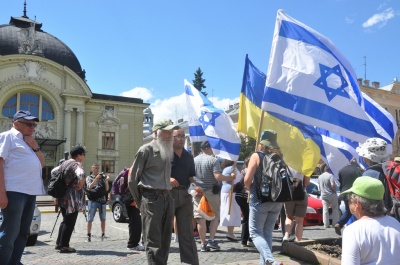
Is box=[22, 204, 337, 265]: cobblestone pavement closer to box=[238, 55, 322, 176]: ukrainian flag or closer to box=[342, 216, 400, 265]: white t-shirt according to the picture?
box=[238, 55, 322, 176]: ukrainian flag

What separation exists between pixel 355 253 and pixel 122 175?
5.93 meters

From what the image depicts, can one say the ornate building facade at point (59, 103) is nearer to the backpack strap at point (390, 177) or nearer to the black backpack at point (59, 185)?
the black backpack at point (59, 185)

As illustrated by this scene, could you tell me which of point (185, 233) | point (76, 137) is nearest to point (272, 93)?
point (185, 233)

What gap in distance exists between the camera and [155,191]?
5.05 meters

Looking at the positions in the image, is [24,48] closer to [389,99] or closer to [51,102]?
[51,102]

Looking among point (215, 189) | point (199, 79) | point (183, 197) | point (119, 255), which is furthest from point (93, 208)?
point (199, 79)

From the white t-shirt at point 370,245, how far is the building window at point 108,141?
143 feet

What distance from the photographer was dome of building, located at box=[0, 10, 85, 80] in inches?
1715

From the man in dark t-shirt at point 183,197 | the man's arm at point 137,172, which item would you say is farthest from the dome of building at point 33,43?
the man's arm at point 137,172

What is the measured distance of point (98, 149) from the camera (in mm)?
44281

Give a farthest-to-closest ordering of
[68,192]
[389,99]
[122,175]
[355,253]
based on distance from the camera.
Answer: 1. [389,99]
2. [122,175]
3. [68,192]
4. [355,253]

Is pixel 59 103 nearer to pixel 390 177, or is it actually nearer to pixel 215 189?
pixel 215 189

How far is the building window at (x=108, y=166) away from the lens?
44.9m

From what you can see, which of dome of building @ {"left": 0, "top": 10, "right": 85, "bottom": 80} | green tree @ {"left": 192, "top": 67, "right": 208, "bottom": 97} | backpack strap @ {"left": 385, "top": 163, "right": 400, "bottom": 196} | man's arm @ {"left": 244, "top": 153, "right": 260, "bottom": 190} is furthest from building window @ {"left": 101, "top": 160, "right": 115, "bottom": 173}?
backpack strap @ {"left": 385, "top": 163, "right": 400, "bottom": 196}
